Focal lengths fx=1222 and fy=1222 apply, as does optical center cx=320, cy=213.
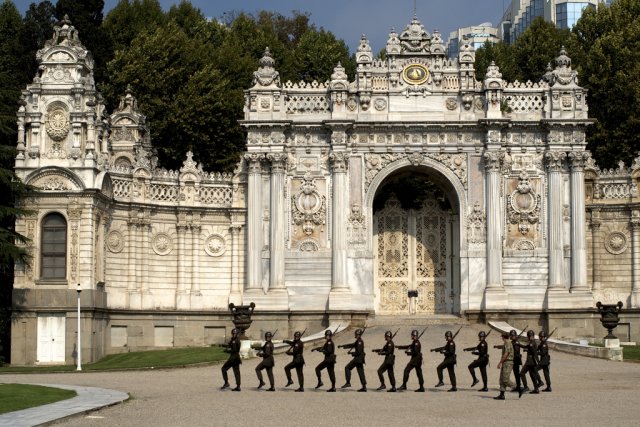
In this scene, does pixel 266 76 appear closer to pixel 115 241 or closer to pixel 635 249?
pixel 115 241

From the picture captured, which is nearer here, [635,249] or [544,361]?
[544,361]

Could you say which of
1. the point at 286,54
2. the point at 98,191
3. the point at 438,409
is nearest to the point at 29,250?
the point at 98,191

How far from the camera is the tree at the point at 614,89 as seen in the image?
64875mm

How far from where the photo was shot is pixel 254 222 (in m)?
52.2

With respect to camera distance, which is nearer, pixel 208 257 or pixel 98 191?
pixel 98 191

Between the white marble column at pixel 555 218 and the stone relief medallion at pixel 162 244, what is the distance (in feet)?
54.0

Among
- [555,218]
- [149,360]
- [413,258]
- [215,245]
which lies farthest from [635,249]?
[149,360]

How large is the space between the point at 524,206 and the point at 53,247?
1972cm

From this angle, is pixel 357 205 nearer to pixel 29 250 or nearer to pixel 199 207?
pixel 199 207

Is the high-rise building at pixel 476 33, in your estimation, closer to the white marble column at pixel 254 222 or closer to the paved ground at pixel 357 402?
the white marble column at pixel 254 222

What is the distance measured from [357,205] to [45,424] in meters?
29.3

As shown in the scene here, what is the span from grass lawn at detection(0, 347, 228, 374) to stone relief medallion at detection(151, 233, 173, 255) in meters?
5.01

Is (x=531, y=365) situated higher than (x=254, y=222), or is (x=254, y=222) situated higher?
(x=254, y=222)

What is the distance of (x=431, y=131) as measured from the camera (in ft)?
172
